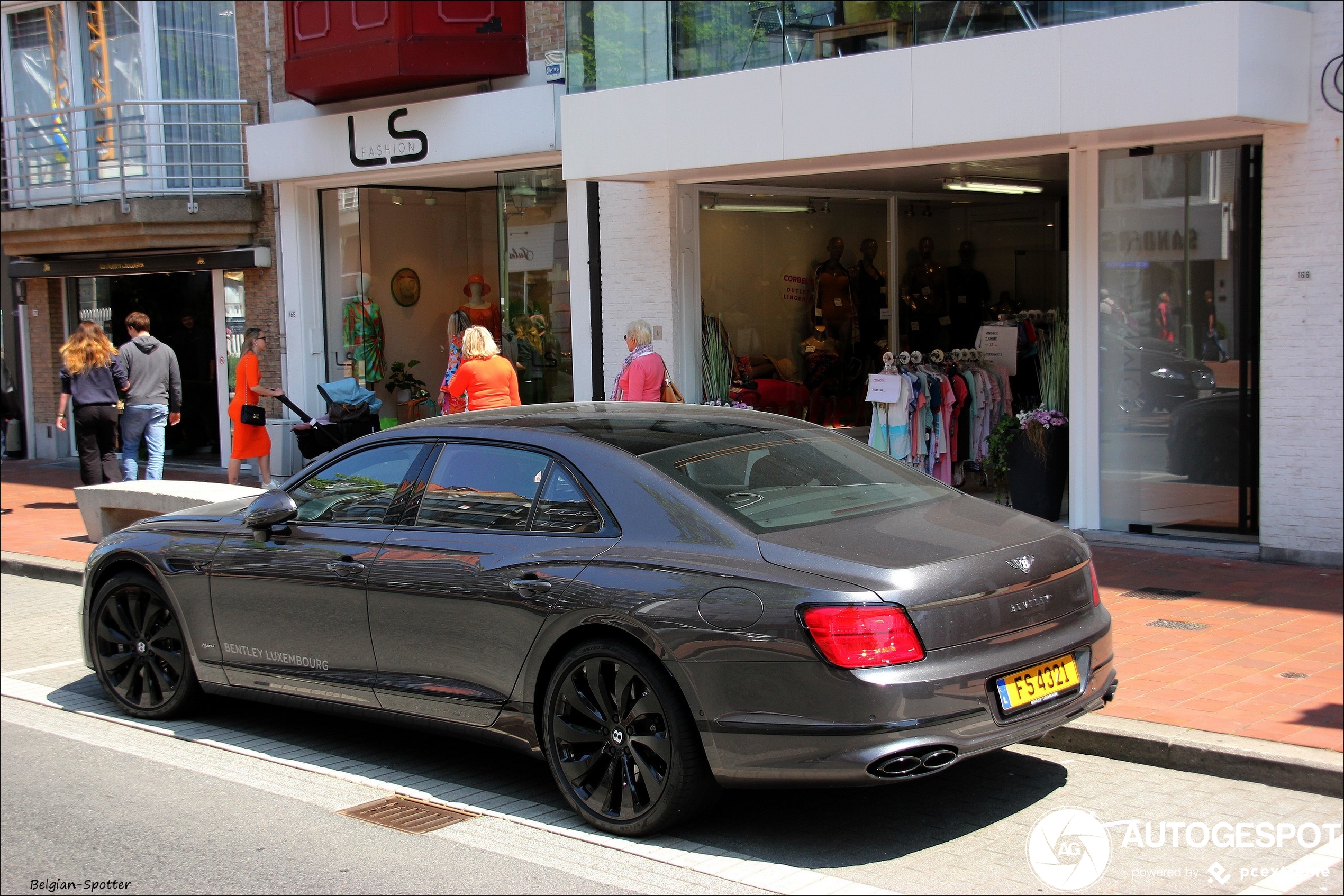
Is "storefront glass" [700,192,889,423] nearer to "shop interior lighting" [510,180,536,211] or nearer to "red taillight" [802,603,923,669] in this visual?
"shop interior lighting" [510,180,536,211]

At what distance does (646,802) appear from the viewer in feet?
15.1

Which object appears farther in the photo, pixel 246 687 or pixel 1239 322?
pixel 1239 322

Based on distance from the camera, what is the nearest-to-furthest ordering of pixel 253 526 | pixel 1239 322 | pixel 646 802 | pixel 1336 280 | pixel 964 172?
pixel 646 802 < pixel 253 526 < pixel 1336 280 < pixel 1239 322 < pixel 964 172

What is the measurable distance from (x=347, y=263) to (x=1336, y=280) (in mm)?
12112

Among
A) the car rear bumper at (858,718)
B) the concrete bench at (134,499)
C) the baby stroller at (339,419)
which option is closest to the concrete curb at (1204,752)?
the car rear bumper at (858,718)

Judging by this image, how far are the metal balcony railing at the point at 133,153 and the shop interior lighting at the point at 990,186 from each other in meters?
9.02

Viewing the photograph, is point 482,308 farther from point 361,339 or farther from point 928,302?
point 928,302

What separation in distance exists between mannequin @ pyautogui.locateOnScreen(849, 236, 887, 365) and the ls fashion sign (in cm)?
356

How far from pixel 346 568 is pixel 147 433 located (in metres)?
8.71

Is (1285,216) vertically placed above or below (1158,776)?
above

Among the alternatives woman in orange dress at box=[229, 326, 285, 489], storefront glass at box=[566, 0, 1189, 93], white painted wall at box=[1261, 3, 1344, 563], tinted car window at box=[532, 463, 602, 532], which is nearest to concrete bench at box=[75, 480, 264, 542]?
woman in orange dress at box=[229, 326, 285, 489]

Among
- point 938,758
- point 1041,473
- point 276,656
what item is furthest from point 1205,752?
point 1041,473

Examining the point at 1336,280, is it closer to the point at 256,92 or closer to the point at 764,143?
the point at 764,143

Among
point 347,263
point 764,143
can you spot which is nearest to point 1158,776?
point 764,143
